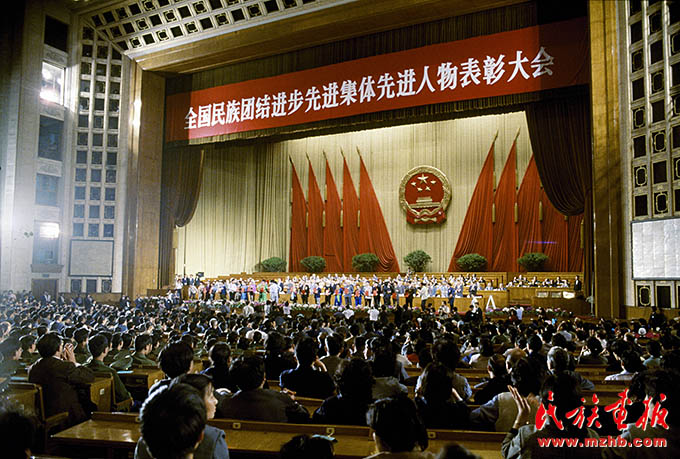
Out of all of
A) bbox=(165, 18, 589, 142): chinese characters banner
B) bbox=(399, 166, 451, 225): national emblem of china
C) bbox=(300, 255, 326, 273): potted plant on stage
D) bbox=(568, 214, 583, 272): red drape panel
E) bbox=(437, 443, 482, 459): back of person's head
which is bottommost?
bbox=(437, 443, 482, 459): back of person's head

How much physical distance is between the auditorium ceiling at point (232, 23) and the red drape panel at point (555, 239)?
820cm

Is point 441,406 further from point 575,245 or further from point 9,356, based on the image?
point 575,245

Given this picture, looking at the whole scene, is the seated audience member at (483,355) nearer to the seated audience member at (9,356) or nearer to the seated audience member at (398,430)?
the seated audience member at (398,430)

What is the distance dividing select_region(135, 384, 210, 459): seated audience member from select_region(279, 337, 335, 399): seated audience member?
5.87 feet

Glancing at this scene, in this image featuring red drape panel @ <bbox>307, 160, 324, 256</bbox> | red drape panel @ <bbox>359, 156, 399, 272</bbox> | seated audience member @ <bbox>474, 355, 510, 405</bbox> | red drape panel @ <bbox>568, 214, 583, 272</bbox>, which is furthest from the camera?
red drape panel @ <bbox>307, 160, 324, 256</bbox>

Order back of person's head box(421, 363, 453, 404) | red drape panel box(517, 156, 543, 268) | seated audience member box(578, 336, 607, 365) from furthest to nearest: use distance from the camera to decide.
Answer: red drape panel box(517, 156, 543, 268) → seated audience member box(578, 336, 607, 365) → back of person's head box(421, 363, 453, 404)

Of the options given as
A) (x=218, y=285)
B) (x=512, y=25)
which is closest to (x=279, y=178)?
(x=218, y=285)

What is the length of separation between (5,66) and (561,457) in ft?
58.5

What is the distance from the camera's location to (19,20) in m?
14.6

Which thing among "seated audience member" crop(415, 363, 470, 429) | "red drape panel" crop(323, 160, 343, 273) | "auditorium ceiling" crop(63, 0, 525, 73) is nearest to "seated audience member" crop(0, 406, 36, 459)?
"seated audience member" crop(415, 363, 470, 429)

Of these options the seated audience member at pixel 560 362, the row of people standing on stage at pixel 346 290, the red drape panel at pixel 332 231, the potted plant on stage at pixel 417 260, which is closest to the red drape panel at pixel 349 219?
the red drape panel at pixel 332 231

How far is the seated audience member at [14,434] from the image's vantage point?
4.22 ft

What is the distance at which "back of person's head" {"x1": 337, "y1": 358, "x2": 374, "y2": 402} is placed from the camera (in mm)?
2408

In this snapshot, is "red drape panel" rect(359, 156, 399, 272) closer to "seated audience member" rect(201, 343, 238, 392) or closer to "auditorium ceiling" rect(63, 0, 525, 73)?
"auditorium ceiling" rect(63, 0, 525, 73)
